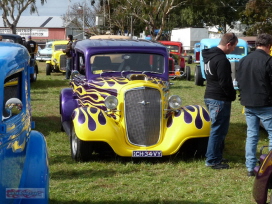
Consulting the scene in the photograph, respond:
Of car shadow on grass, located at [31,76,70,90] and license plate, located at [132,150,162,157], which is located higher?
license plate, located at [132,150,162,157]

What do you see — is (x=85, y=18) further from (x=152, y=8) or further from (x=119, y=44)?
(x=119, y=44)

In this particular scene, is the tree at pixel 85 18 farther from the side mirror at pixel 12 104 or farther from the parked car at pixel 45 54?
the side mirror at pixel 12 104

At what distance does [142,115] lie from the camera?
784cm

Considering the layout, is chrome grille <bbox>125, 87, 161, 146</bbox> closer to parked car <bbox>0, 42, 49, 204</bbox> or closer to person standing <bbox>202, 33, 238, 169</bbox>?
person standing <bbox>202, 33, 238, 169</bbox>

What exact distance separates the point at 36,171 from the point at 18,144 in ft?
1.26

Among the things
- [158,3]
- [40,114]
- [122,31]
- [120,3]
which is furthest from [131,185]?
[122,31]

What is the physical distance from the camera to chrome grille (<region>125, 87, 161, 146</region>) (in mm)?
7852

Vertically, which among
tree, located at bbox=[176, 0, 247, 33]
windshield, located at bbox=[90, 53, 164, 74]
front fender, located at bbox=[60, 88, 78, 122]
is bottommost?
front fender, located at bbox=[60, 88, 78, 122]

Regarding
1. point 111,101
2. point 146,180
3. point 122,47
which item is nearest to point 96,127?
point 111,101

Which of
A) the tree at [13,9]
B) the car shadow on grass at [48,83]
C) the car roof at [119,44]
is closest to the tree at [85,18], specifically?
the tree at [13,9]

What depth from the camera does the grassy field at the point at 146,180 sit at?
20.1 ft

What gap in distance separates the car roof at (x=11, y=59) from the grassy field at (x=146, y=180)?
165 centimetres

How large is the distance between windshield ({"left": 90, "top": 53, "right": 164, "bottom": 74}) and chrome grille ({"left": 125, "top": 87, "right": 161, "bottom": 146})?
1343 millimetres

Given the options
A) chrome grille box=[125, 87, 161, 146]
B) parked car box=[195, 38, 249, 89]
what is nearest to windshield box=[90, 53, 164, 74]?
chrome grille box=[125, 87, 161, 146]
